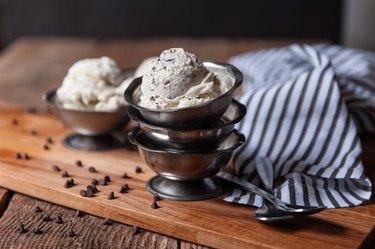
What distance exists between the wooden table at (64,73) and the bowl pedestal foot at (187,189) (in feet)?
0.35

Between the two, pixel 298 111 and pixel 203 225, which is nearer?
pixel 203 225

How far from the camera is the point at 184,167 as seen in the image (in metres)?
1.23

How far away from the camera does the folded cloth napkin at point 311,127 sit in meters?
1.29

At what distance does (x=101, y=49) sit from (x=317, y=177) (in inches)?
52.9

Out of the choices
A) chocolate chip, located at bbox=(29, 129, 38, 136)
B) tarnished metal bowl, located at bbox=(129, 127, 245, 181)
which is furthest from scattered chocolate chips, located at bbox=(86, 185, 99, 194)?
chocolate chip, located at bbox=(29, 129, 38, 136)

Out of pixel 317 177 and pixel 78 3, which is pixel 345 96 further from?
pixel 78 3

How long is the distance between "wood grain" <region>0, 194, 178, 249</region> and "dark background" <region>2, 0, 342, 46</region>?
193 centimetres

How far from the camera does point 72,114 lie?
59.5 inches

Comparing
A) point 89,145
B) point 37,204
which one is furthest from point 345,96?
point 37,204

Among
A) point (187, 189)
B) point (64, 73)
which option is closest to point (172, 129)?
point (187, 189)

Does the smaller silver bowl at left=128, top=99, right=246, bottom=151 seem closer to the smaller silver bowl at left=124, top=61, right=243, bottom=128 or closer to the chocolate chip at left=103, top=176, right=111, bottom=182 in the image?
the smaller silver bowl at left=124, top=61, right=243, bottom=128

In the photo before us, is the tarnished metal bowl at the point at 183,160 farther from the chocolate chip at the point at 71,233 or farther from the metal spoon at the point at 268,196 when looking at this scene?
the chocolate chip at the point at 71,233

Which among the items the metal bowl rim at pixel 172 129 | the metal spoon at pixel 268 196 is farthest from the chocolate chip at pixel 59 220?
the metal spoon at pixel 268 196

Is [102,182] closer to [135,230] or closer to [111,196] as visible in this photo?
A: [111,196]
